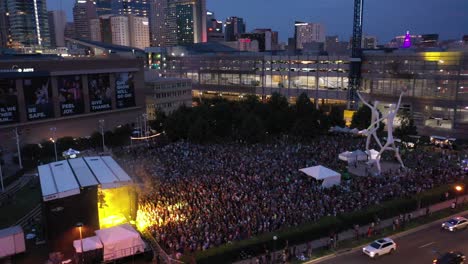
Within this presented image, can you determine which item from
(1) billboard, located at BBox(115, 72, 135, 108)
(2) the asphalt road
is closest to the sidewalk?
(2) the asphalt road

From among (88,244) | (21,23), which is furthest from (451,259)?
(21,23)

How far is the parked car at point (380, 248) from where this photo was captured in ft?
68.9

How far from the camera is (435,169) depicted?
32406 millimetres

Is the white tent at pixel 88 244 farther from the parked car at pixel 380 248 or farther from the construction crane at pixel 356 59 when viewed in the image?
the construction crane at pixel 356 59

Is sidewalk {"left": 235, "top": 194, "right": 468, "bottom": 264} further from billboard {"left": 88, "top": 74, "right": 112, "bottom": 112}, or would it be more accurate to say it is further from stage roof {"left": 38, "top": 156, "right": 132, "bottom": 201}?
billboard {"left": 88, "top": 74, "right": 112, "bottom": 112}

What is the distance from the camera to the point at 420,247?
22188 mm

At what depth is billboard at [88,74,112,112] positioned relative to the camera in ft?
188

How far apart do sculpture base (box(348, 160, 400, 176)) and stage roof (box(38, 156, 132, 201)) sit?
2058cm

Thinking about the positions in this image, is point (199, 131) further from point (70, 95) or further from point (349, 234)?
point (349, 234)

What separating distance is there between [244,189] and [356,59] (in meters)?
52.3

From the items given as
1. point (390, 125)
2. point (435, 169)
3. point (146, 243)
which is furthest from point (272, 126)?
point (146, 243)

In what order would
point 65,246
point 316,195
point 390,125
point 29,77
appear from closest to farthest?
1. point 65,246
2. point 316,195
3. point 390,125
4. point 29,77

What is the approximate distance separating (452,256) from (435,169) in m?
Answer: 14.7

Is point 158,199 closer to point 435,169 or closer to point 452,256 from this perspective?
point 452,256
